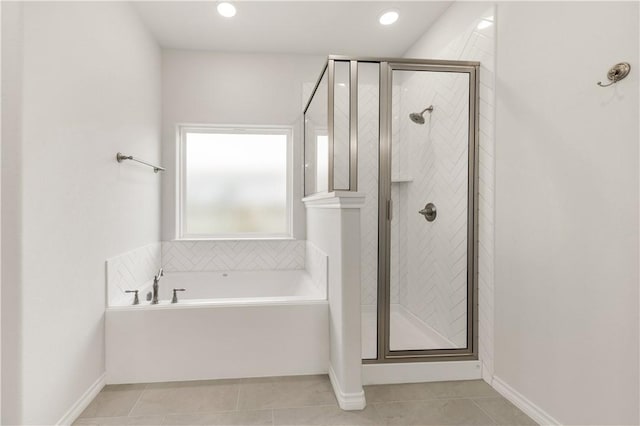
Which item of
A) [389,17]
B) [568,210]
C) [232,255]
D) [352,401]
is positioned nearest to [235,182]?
[232,255]

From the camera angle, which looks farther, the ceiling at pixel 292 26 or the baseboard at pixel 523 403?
the ceiling at pixel 292 26

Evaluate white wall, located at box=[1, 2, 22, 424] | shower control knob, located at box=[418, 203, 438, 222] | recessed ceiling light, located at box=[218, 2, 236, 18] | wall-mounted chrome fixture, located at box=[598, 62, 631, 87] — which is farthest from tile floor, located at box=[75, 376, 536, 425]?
recessed ceiling light, located at box=[218, 2, 236, 18]

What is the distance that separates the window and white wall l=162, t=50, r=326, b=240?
0.11m

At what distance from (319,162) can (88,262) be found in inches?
63.2

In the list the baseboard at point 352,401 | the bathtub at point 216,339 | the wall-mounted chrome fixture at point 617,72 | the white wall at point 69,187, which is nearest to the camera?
the wall-mounted chrome fixture at point 617,72

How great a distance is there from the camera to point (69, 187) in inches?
71.4

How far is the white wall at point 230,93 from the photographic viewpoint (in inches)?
137

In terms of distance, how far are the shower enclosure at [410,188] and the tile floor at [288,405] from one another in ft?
0.80

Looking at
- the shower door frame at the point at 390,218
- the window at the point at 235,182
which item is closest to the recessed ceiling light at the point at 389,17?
the shower door frame at the point at 390,218

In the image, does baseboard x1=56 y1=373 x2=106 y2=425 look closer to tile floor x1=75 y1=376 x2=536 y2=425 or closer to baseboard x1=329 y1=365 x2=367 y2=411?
tile floor x1=75 y1=376 x2=536 y2=425

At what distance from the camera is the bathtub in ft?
7.34

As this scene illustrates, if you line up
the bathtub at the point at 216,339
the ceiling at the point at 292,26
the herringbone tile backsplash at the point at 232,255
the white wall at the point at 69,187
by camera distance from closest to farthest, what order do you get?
the white wall at the point at 69,187 < the bathtub at the point at 216,339 < the ceiling at the point at 292,26 < the herringbone tile backsplash at the point at 232,255

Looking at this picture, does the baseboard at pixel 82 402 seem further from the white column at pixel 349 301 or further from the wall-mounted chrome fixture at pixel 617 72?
the wall-mounted chrome fixture at pixel 617 72

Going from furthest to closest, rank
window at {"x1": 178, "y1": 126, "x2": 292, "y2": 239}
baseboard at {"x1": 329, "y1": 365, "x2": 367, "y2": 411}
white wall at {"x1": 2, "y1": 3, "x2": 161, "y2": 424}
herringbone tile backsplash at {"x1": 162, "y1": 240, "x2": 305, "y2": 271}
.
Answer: window at {"x1": 178, "y1": 126, "x2": 292, "y2": 239} → herringbone tile backsplash at {"x1": 162, "y1": 240, "x2": 305, "y2": 271} → baseboard at {"x1": 329, "y1": 365, "x2": 367, "y2": 411} → white wall at {"x1": 2, "y1": 3, "x2": 161, "y2": 424}
